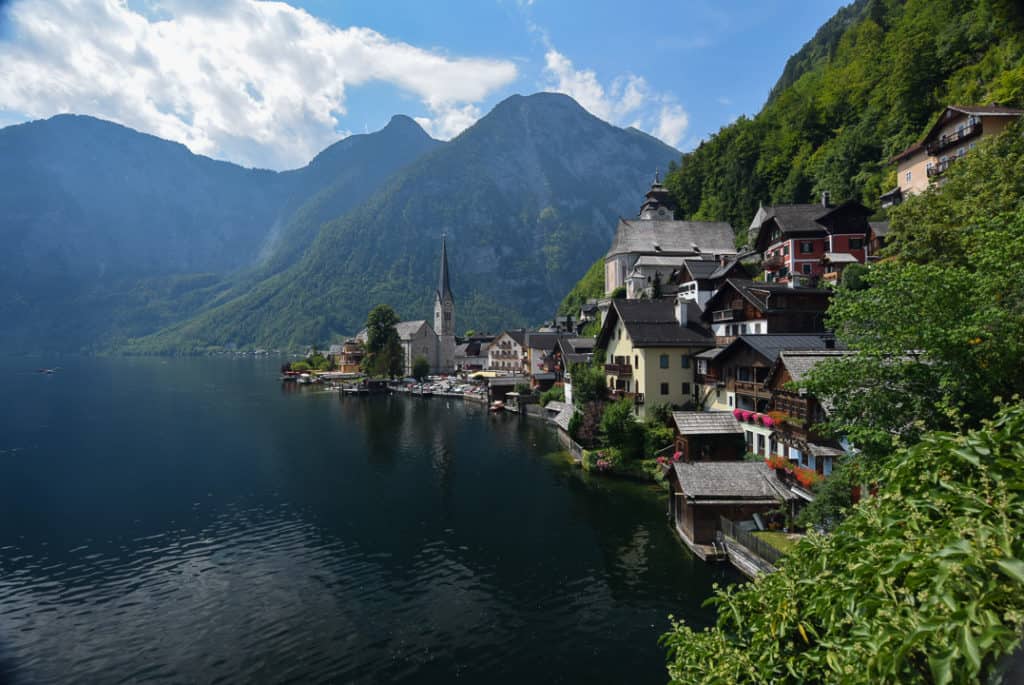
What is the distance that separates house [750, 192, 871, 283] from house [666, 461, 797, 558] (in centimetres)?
3392

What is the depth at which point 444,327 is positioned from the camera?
17400 cm

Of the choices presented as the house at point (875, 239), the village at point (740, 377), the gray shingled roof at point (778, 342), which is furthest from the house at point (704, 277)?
the house at point (875, 239)

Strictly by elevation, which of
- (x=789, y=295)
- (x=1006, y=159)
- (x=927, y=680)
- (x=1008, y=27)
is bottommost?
(x=927, y=680)

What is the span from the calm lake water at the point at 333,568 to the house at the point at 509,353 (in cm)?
6724

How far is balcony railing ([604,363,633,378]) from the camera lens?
51.9 m

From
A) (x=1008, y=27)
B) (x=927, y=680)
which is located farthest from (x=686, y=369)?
(x=1008, y=27)

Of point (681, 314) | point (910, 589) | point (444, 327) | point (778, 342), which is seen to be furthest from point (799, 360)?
point (444, 327)

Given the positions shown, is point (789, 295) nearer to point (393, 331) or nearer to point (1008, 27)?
point (1008, 27)

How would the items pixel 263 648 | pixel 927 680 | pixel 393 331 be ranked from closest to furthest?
pixel 927 680 < pixel 263 648 < pixel 393 331

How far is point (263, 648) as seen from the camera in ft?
74.5

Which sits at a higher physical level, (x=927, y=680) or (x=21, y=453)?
(x=927, y=680)

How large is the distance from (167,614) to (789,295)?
46.7 m

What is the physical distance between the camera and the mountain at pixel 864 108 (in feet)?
216

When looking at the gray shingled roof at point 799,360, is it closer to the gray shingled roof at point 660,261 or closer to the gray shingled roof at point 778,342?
the gray shingled roof at point 778,342
